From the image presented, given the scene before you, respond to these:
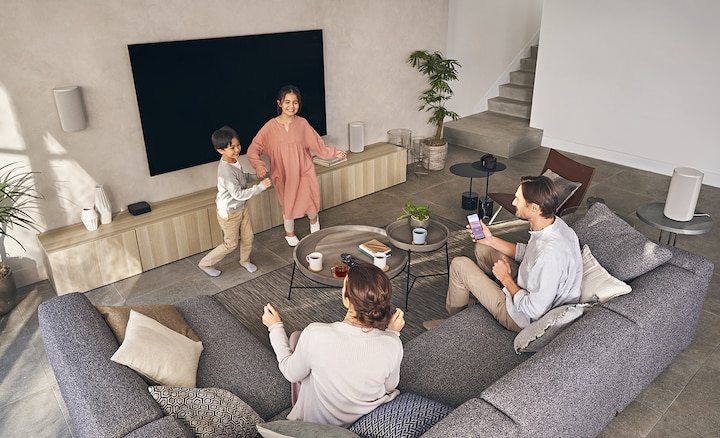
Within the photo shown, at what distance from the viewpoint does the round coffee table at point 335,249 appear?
11.8ft

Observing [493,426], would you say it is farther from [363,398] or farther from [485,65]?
[485,65]

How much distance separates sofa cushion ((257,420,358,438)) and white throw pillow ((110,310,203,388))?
26.7 inches

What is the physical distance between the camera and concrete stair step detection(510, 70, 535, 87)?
8273mm

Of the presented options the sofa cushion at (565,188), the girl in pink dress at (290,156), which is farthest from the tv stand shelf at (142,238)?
the sofa cushion at (565,188)

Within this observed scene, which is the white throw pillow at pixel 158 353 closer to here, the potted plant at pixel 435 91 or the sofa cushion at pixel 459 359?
the sofa cushion at pixel 459 359

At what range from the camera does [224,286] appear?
441 centimetres

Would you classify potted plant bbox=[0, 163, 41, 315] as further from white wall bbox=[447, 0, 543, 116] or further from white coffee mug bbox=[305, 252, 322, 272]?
white wall bbox=[447, 0, 543, 116]

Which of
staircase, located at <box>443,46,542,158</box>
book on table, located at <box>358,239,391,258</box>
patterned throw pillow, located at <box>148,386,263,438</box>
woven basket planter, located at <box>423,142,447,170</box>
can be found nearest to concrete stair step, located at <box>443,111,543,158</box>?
staircase, located at <box>443,46,542,158</box>

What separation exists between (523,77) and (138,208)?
587 centimetres

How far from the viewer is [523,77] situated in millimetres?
8305

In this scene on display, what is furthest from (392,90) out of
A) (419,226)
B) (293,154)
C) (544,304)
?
(544,304)

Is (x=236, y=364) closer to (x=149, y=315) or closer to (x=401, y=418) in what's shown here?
(x=149, y=315)

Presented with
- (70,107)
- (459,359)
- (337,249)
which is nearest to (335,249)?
(337,249)

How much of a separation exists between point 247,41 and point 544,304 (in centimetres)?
348
